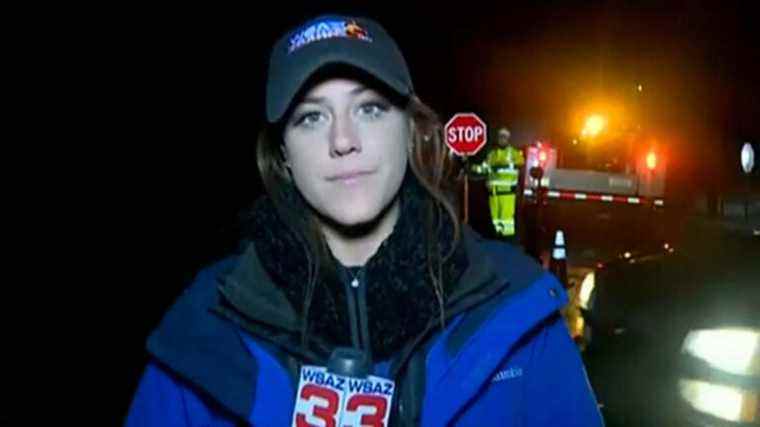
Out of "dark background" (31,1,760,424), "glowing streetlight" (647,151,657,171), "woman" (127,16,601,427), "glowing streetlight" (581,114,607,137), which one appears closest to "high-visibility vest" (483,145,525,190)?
"dark background" (31,1,760,424)

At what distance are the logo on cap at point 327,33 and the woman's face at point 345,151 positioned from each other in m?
0.09

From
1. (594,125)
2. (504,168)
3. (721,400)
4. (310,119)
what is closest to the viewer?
(310,119)

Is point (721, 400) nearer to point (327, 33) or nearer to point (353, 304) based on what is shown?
point (353, 304)

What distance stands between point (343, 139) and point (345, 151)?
1.0 inches

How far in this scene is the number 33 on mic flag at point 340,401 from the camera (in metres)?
1.89

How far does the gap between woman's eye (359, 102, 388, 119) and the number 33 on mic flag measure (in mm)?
535

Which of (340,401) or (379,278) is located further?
(379,278)

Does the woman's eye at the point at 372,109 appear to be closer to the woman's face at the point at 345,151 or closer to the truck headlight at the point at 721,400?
the woman's face at the point at 345,151

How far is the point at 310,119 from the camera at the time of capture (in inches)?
79.8

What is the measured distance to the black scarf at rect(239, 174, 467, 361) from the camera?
6.51 ft

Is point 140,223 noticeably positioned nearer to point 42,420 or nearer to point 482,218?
point 42,420

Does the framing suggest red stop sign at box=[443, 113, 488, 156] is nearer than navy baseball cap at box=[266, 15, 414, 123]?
No

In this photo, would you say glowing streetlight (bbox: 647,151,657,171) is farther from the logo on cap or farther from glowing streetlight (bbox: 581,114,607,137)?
the logo on cap

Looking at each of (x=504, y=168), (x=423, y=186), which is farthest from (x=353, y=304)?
(x=504, y=168)
